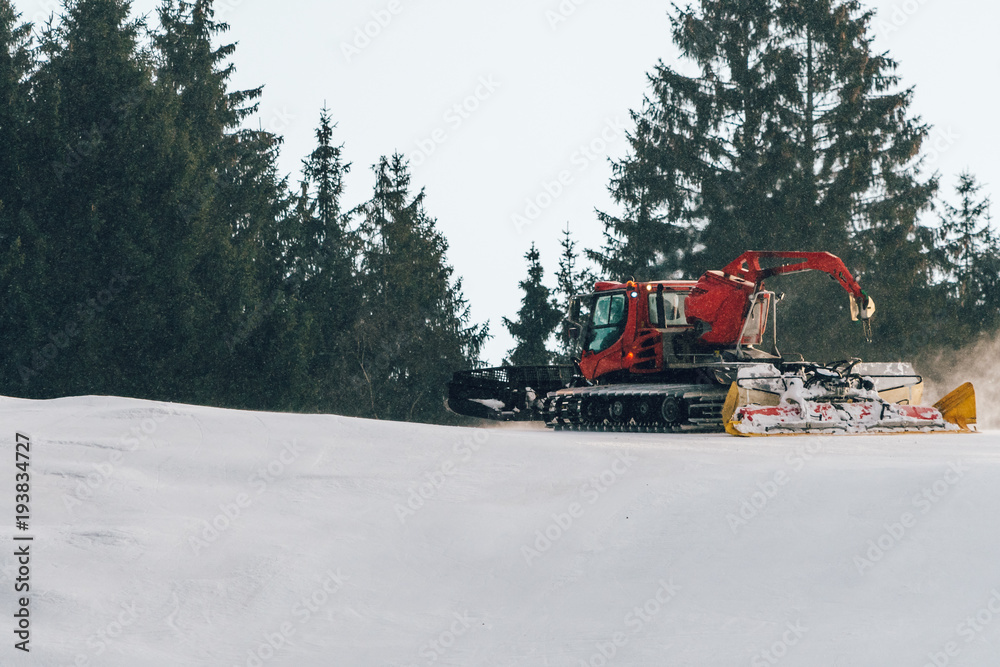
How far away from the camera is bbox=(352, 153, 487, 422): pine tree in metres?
34.0

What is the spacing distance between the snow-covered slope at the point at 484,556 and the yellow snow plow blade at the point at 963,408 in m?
5.92

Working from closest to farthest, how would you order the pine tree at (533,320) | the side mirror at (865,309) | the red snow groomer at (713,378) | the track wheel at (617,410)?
the red snow groomer at (713,378) → the side mirror at (865,309) → the track wheel at (617,410) → the pine tree at (533,320)

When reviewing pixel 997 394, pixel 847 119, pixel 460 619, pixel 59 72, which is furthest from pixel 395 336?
pixel 460 619

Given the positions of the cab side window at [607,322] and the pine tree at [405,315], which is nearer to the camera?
the cab side window at [607,322]

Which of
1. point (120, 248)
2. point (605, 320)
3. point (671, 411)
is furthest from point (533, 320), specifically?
point (671, 411)

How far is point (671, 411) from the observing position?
48.7 feet

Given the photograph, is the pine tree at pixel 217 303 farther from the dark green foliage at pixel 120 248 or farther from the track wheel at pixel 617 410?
the track wheel at pixel 617 410

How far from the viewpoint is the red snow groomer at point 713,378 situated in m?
14.1

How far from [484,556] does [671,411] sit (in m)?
8.13

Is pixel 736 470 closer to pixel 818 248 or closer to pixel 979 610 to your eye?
pixel 979 610

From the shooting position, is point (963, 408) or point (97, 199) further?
point (97, 199)

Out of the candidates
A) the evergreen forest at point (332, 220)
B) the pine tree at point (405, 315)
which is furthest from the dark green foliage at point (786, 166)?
the pine tree at point (405, 315)

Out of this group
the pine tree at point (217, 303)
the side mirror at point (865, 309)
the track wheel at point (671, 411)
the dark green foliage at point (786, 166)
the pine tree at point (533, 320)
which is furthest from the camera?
the pine tree at point (533, 320)

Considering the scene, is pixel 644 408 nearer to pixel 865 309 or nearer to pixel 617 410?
pixel 617 410
